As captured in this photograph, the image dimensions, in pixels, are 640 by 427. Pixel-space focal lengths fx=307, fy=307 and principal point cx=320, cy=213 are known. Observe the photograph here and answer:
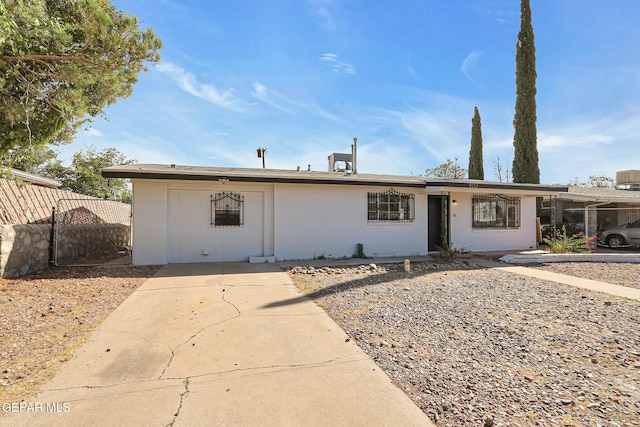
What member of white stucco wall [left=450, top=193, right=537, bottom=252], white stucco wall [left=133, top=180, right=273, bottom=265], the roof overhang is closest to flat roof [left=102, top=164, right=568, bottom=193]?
the roof overhang

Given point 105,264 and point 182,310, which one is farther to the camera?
point 105,264

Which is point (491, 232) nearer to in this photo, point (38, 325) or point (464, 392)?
point (464, 392)

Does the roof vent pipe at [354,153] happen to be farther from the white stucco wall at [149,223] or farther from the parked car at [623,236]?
the parked car at [623,236]

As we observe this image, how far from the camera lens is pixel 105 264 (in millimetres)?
8812

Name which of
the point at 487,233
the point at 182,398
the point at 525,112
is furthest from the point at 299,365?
the point at 525,112

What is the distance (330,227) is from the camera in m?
10.5

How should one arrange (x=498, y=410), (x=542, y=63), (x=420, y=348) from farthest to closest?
(x=542, y=63) < (x=420, y=348) < (x=498, y=410)

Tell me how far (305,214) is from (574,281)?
7.36 meters

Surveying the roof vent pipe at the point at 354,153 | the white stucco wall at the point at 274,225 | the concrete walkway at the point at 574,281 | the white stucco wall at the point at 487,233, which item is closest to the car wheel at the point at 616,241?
the white stucco wall at the point at 487,233

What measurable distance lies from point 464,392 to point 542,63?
20.8 meters

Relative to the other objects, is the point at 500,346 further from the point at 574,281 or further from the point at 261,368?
the point at 574,281

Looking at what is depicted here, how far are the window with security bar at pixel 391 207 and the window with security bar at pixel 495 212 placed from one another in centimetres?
283

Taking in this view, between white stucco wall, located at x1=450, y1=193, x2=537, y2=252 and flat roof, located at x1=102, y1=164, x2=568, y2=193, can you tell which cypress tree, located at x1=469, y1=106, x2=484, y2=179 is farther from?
flat roof, located at x1=102, y1=164, x2=568, y2=193

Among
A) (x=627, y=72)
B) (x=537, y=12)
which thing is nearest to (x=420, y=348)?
(x=627, y=72)
